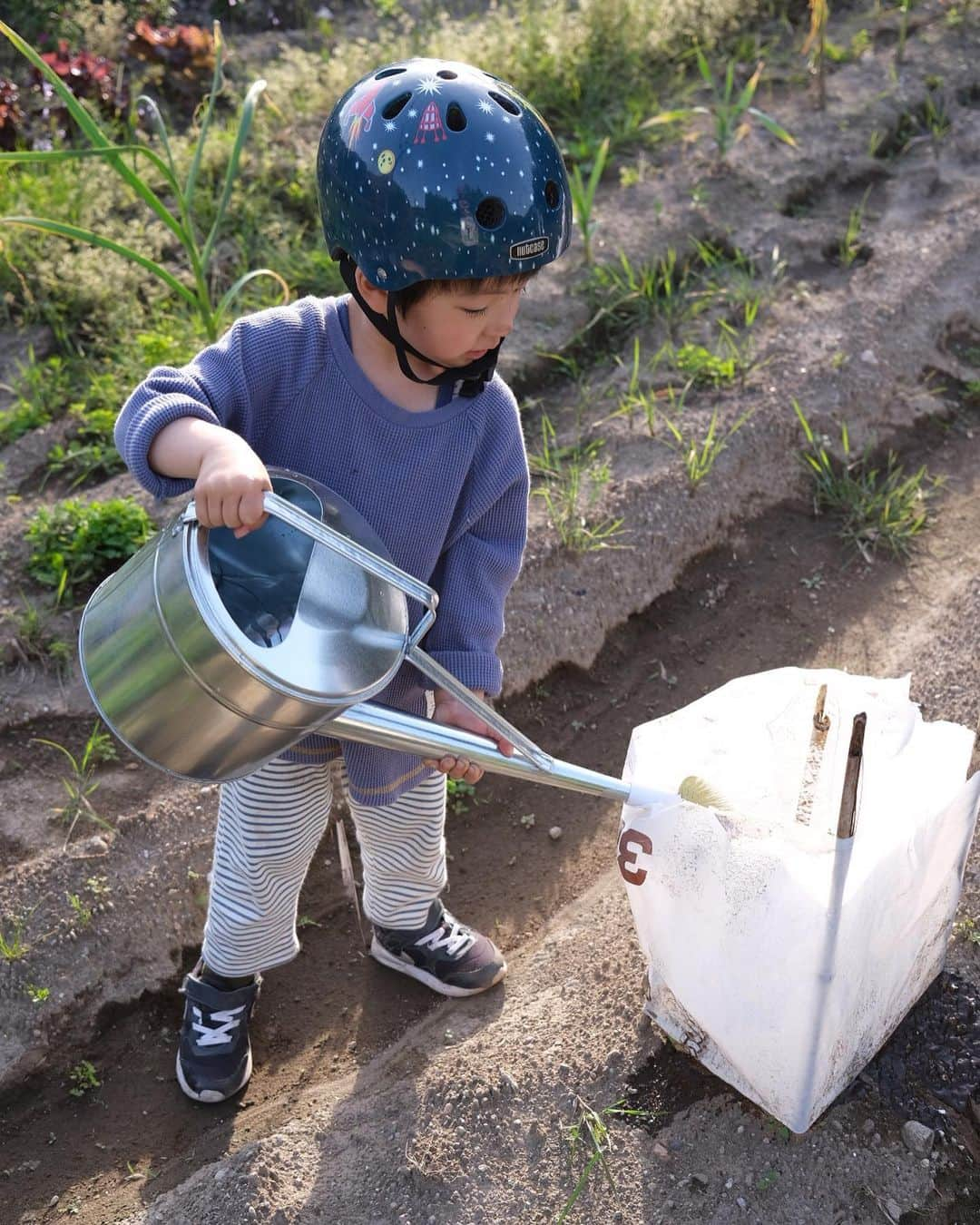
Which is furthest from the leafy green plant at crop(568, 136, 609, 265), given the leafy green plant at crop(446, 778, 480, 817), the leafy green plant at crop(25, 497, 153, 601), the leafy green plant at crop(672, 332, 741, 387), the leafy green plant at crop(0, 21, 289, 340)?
the leafy green plant at crop(446, 778, 480, 817)

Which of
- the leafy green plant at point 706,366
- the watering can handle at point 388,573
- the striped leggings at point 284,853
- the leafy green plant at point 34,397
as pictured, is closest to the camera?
the watering can handle at point 388,573

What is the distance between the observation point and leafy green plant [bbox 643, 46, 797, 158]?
3.85m

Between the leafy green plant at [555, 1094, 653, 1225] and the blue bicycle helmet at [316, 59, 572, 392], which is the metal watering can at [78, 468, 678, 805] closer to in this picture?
the blue bicycle helmet at [316, 59, 572, 392]

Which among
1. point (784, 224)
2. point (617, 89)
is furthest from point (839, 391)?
point (617, 89)

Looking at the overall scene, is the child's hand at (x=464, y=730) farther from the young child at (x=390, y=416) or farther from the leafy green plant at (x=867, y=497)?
the leafy green plant at (x=867, y=497)

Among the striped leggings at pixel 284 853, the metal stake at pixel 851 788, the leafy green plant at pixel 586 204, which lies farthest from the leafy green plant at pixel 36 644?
the leafy green plant at pixel 586 204

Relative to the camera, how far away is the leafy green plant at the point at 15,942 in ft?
7.11

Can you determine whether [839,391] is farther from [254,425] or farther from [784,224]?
[254,425]

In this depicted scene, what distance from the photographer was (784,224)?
12.8 feet

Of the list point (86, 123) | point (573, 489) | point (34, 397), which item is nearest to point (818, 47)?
point (573, 489)

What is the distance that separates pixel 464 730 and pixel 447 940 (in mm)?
655

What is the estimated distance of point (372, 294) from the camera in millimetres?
1615

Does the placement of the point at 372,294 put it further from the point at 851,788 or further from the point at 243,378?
the point at 851,788

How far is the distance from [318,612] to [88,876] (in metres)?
1.11
